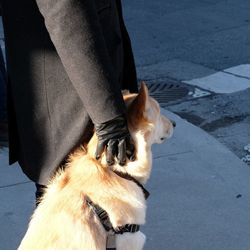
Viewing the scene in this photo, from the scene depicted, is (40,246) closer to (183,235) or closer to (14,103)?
(14,103)

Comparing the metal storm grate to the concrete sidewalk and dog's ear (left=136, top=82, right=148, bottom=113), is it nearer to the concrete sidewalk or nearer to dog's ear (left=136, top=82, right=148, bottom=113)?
the concrete sidewalk

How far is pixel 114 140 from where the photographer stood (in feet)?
7.95

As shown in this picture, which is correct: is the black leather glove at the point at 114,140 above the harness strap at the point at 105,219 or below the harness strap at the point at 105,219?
above

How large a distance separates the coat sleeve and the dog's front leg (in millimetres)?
543

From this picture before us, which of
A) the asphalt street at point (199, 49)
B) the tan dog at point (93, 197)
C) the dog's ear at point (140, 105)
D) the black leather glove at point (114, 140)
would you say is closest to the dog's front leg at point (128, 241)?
the tan dog at point (93, 197)

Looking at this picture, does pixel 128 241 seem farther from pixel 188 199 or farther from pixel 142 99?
pixel 188 199

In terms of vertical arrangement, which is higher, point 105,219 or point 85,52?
point 85,52

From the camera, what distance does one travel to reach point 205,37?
883 cm

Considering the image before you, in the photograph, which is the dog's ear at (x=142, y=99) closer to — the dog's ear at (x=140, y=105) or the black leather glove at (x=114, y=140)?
the dog's ear at (x=140, y=105)

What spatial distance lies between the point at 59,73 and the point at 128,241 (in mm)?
760

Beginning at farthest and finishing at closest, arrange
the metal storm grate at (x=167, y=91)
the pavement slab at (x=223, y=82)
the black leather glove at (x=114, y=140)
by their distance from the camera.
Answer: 1. the pavement slab at (x=223, y=82)
2. the metal storm grate at (x=167, y=91)
3. the black leather glove at (x=114, y=140)

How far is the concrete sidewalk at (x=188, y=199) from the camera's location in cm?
380

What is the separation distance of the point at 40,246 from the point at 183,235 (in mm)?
1566

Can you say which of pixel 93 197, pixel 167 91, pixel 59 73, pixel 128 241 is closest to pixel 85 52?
pixel 59 73
